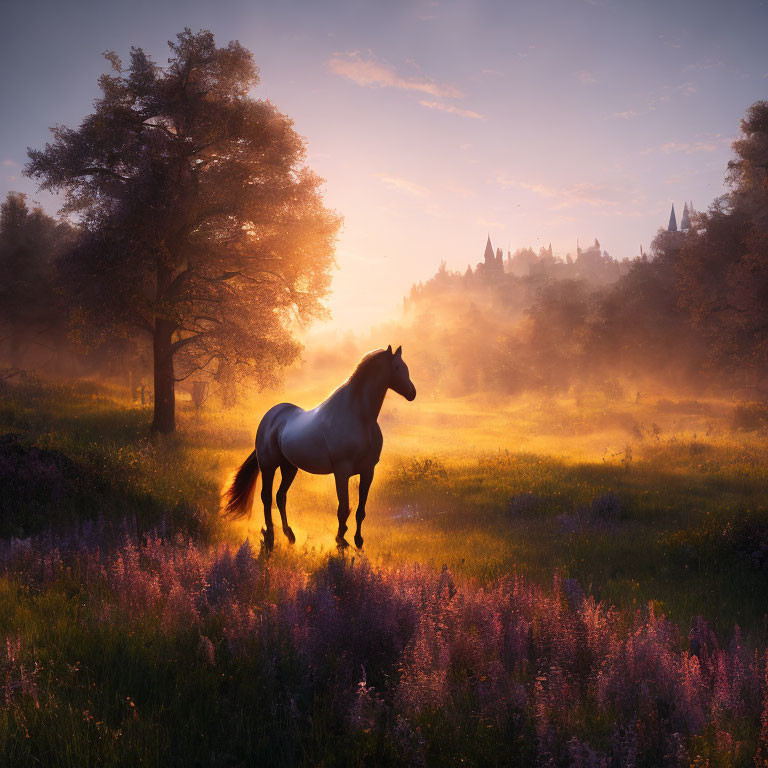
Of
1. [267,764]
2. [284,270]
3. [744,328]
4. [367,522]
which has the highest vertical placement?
[284,270]

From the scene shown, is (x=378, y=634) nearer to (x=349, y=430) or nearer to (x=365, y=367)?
(x=349, y=430)

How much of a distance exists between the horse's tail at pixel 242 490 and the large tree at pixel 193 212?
27.5 feet

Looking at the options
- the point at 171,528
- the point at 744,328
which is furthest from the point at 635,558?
the point at 744,328

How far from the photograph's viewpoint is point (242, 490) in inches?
322

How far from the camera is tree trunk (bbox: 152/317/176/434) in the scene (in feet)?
51.7

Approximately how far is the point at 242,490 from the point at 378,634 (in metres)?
5.06

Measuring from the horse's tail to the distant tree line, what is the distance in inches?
788

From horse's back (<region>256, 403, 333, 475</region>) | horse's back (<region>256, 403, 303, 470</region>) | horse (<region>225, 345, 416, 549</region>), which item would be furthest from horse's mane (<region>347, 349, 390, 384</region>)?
horse's back (<region>256, 403, 303, 470</region>)

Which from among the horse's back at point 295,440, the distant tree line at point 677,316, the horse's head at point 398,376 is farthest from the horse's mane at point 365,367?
the distant tree line at point 677,316

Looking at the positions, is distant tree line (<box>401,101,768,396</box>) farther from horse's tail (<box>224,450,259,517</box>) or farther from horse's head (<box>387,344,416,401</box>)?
horse's tail (<box>224,450,259,517</box>)

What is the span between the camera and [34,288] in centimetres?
2708

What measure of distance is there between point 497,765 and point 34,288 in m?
32.2

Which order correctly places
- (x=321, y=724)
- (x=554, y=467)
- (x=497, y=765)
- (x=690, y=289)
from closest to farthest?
(x=497, y=765)
(x=321, y=724)
(x=554, y=467)
(x=690, y=289)

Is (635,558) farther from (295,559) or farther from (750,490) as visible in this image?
(750,490)
